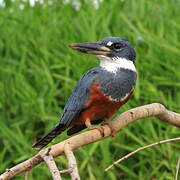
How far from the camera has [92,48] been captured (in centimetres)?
269

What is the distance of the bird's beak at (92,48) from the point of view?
8.27 ft

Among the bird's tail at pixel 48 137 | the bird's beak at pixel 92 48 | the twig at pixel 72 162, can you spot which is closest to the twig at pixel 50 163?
the twig at pixel 72 162

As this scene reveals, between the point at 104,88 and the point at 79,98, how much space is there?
0.45 feet

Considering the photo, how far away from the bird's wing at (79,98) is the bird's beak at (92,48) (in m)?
0.12

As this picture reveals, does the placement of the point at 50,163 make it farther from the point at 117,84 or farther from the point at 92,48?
the point at 117,84

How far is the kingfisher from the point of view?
2822mm

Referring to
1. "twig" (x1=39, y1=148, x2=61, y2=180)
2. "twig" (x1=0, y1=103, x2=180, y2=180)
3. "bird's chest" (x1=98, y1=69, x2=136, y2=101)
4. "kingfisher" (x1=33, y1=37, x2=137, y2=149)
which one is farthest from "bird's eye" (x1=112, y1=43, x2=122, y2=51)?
"twig" (x1=39, y1=148, x2=61, y2=180)

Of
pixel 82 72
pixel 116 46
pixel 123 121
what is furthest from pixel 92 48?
pixel 82 72

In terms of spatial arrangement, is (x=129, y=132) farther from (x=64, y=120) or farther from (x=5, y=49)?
(x=5, y=49)

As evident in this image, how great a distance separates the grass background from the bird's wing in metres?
0.99

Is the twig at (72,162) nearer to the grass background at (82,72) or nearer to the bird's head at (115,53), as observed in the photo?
the bird's head at (115,53)

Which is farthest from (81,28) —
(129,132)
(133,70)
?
(133,70)

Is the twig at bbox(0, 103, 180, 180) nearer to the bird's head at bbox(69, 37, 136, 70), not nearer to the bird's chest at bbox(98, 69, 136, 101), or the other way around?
the bird's chest at bbox(98, 69, 136, 101)

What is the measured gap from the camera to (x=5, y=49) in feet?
16.2
